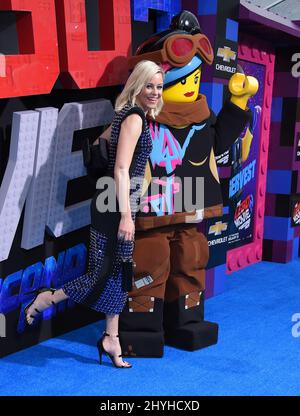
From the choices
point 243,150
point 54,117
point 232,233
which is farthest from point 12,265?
point 232,233

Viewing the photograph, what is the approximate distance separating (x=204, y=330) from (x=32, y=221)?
0.99 m

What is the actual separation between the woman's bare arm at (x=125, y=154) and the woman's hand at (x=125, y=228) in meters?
0.02

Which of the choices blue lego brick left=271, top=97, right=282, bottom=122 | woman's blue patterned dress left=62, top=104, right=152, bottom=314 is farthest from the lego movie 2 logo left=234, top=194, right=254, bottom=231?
woman's blue patterned dress left=62, top=104, right=152, bottom=314

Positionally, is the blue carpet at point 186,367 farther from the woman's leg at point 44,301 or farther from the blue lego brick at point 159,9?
the blue lego brick at point 159,9

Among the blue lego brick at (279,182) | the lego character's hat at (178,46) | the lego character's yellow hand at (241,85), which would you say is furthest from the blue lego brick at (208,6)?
the blue lego brick at (279,182)

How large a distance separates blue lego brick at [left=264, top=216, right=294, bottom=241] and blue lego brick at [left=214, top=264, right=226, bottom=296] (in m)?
0.85

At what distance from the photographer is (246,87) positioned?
2.58m

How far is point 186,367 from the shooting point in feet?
7.97

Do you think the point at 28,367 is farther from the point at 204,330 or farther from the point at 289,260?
the point at 289,260

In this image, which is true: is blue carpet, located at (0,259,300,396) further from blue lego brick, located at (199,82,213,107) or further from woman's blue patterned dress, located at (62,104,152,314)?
blue lego brick, located at (199,82,213,107)

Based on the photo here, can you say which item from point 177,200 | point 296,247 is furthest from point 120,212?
point 296,247

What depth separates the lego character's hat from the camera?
7.86ft

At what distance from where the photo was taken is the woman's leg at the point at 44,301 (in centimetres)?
241

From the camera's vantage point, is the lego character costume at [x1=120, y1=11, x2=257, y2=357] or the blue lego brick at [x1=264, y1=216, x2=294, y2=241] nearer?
the lego character costume at [x1=120, y1=11, x2=257, y2=357]
